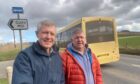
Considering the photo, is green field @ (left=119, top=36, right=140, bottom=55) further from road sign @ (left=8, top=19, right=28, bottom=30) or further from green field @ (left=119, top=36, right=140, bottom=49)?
road sign @ (left=8, top=19, right=28, bottom=30)

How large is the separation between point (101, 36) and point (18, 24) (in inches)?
334

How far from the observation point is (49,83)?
373cm

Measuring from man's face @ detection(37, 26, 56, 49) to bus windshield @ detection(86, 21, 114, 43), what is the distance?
46.8ft

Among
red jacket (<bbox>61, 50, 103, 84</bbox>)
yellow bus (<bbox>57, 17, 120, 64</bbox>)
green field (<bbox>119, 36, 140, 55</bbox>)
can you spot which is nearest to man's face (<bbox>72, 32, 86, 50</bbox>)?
red jacket (<bbox>61, 50, 103, 84</bbox>)

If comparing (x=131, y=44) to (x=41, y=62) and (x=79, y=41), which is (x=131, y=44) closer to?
(x=79, y=41)

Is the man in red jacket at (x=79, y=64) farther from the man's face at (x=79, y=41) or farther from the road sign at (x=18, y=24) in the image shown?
the road sign at (x=18, y=24)

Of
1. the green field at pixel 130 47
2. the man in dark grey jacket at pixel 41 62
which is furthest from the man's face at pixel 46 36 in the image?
the green field at pixel 130 47

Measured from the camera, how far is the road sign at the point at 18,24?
11.2 meters

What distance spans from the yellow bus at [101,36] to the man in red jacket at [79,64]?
13162mm

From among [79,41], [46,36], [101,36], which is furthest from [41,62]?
[101,36]

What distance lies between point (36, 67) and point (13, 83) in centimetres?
30

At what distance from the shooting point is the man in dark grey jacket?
11.8 feet

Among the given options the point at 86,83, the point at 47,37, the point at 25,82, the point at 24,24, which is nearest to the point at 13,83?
the point at 25,82

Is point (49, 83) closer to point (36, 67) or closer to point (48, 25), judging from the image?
point (36, 67)
